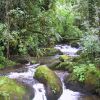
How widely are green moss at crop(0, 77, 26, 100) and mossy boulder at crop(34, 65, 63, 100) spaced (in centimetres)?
90

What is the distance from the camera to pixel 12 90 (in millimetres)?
8750

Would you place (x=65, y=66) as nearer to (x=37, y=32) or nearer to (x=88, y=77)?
(x=88, y=77)

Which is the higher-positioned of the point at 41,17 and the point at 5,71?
the point at 41,17

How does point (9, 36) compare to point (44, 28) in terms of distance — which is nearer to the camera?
point (9, 36)

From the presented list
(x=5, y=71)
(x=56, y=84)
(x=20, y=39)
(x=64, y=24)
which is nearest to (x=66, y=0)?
(x=64, y=24)

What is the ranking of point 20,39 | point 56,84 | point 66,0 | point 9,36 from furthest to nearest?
point 66,0
point 20,39
point 9,36
point 56,84

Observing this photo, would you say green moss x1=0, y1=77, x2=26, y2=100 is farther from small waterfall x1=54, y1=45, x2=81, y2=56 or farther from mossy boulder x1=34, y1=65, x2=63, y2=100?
small waterfall x1=54, y1=45, x2=81, y2=56

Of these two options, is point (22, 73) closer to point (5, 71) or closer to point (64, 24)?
point (5, 71)

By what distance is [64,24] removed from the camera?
21594mm

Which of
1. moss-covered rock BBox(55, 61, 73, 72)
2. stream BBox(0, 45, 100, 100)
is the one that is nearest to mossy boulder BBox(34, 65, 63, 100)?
stream BBox(0, 45, 100, 100)

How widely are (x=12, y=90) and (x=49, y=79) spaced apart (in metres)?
1.60

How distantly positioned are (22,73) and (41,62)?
2376mm

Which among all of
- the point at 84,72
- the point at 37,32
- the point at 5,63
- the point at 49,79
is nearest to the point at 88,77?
the point at 84,72

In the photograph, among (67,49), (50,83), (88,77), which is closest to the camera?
(50,83)
